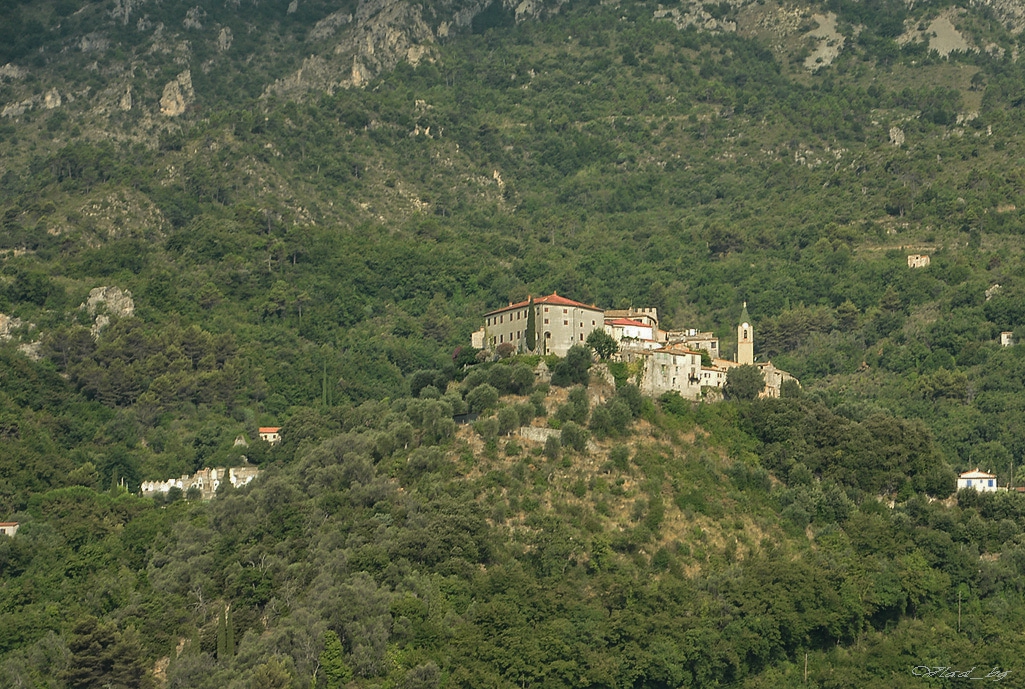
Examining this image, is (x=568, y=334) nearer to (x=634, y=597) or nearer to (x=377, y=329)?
(x=634, y=597)

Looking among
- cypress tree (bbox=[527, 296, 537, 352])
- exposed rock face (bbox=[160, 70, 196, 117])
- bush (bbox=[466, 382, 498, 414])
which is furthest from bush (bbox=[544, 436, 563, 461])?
exposed rock face (bbox=[160, 70, 196, 117])

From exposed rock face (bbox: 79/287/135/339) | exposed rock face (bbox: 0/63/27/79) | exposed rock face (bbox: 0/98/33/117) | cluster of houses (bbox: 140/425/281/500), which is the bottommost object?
cluster of houses (bbox: 140/425/281/500)

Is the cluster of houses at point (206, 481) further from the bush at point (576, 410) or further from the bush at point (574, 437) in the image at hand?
the bush at point (574, 437)

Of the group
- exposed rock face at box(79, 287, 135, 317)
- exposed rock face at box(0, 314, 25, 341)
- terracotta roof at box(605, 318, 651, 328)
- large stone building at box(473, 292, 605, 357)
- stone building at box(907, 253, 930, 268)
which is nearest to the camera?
large stone building at box(473, 292, 605, 357)

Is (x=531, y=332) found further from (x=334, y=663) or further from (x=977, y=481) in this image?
(x=334, y=663)

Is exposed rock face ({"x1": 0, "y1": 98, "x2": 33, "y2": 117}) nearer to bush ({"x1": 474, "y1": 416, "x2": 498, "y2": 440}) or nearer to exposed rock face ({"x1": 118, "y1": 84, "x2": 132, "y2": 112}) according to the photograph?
exposed rock face ({"x1": 118, "y1": 84, "x2": 132, "y2": 112})

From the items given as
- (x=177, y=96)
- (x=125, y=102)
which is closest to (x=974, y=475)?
(x=177, y=96)

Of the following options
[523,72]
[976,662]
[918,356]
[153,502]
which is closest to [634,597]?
[976,662]
